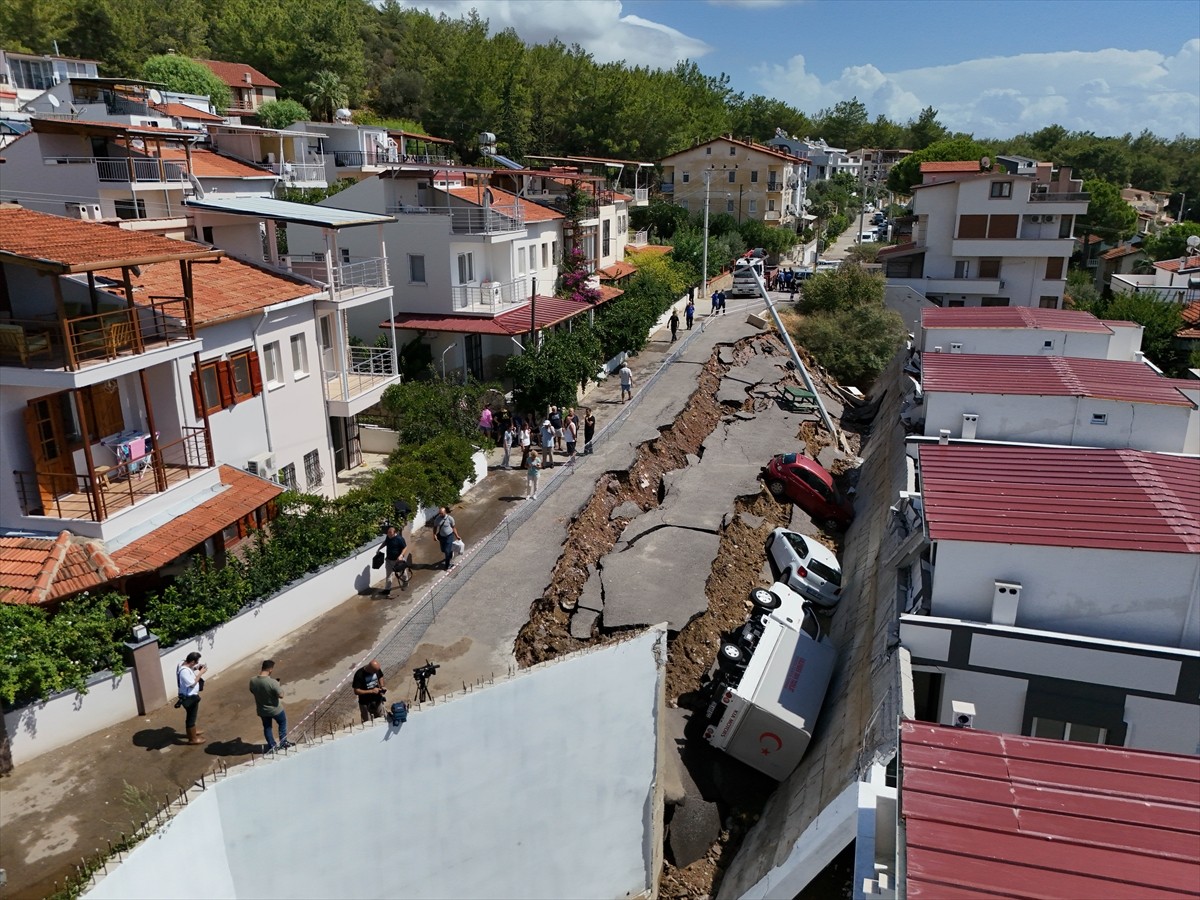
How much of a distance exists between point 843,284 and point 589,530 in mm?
28251

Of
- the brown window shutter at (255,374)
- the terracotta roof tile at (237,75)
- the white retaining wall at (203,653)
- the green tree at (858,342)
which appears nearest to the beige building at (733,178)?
the green tree at (858,342)

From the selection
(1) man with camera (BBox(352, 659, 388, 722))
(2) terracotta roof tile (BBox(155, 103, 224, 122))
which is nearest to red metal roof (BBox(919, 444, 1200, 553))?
(1) man with camera (BBox(352, 659, 388, 722))

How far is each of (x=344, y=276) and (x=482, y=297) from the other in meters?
7.57

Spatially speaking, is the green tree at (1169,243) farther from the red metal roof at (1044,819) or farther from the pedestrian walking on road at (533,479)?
the red metal roof at (1044,819)

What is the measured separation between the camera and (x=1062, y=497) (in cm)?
1345

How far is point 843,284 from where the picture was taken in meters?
43.6

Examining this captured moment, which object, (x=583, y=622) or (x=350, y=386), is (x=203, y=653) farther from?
(x=350, y=386)

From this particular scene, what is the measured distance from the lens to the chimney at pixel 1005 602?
12141 millimetres

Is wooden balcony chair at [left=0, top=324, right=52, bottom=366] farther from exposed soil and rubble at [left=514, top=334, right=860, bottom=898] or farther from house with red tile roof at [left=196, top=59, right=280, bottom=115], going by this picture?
house with red tile roof at [left=196, top=59, right=280, bottom=115]

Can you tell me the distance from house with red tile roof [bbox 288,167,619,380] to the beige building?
40.9 m

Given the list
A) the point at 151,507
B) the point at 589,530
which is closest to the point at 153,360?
the point at 151,507

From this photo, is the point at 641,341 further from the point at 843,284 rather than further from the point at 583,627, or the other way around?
the point at 583,627

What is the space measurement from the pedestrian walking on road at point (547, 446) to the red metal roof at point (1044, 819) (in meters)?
17.7

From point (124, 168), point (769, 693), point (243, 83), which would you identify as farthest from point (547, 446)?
point (243, 83)
